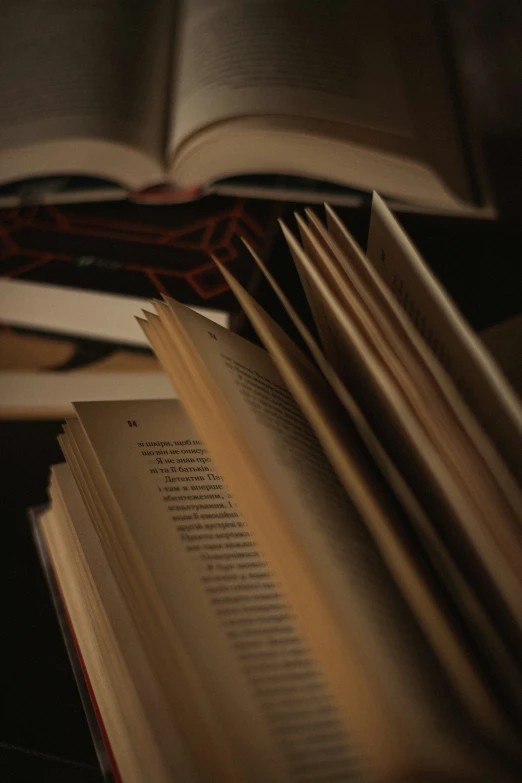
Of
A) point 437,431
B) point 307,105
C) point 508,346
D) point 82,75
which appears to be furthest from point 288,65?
point 437,431

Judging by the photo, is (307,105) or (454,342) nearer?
(454,342)

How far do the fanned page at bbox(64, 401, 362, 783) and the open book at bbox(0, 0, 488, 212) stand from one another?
0.35 m

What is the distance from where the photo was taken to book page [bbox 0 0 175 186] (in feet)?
2.03

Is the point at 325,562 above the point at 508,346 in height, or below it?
below

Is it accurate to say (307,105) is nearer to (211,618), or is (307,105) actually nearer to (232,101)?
(232,101)

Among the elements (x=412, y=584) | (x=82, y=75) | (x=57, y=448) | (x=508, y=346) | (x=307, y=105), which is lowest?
(x=412, y=584)

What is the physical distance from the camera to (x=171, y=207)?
2.17 feet

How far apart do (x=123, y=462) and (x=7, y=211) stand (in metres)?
0.45

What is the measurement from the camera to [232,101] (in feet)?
1.88

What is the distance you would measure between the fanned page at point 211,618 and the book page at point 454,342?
0.14 m

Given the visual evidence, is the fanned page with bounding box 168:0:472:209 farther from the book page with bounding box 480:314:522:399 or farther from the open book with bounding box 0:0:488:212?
the book page with bounding box 480:314:522:399

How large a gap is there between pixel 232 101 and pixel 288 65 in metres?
0.08

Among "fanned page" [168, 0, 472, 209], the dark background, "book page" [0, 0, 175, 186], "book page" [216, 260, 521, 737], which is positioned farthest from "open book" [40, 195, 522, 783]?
"book page" [0, 0, 175, 186]

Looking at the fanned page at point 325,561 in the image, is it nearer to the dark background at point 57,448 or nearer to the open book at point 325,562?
the open book at point 325,562
